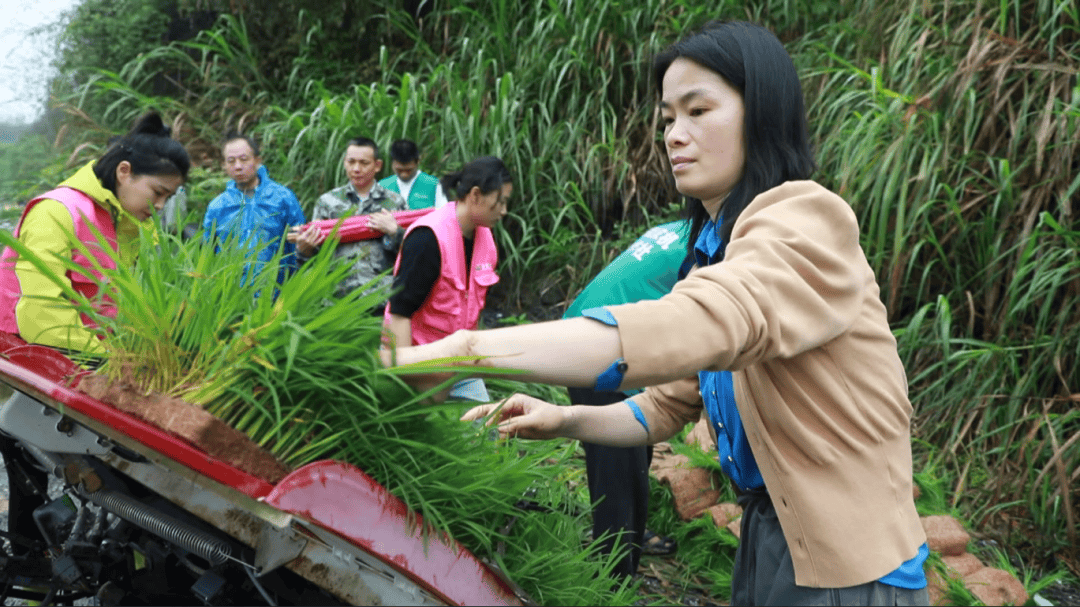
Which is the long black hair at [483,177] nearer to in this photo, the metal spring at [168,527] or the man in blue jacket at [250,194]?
the man in blue jacket at [250,194]

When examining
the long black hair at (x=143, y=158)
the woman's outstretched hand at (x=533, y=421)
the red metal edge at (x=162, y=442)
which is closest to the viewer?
the red metal edge at (x=162, y=442)

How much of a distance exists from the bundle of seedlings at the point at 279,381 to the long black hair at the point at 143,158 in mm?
1731

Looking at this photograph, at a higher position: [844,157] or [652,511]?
[844,157]

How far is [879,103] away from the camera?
5.14 meters

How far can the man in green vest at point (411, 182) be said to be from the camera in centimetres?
595

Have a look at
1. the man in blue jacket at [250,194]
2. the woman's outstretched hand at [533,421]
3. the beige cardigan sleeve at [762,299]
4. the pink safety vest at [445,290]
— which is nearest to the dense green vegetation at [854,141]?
the man in blue jacket at [250,194]

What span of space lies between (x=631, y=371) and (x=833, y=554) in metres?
0.52

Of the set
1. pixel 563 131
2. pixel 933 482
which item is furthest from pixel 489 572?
pixel 563 131

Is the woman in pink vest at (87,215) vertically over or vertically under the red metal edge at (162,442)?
under

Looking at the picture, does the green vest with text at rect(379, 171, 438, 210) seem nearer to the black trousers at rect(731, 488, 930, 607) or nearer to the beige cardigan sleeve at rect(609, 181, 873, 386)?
the black trousers at rect(731, 488, 930, 607)

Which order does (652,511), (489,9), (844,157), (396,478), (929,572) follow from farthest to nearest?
1. (489,9)
2. (844,157)
3. (652,511)
4. (929,572)
5. (396,478)

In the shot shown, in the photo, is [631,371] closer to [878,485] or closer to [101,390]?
[878,485]

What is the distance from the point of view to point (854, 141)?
5156 mm

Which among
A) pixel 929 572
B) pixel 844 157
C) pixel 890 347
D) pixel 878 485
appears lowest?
pixel 929 572
